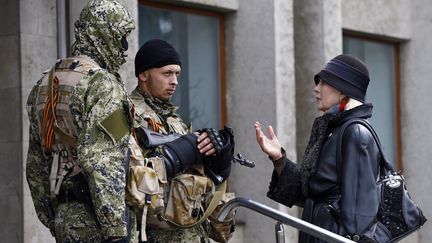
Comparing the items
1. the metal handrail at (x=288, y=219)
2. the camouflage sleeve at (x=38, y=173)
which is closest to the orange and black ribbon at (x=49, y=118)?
the camouflage sleeve at (x=38, y=173)

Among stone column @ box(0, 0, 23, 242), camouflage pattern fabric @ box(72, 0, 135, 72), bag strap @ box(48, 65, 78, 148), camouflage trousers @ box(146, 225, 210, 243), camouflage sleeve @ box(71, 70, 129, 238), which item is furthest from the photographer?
stone column @ box(0, 0, 23, 242)

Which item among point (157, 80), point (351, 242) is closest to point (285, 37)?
point (157, 80)

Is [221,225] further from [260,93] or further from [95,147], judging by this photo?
[260,93]

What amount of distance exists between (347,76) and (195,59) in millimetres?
4011

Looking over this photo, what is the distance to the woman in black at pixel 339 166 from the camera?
5.90 meters

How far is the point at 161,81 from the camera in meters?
6.57

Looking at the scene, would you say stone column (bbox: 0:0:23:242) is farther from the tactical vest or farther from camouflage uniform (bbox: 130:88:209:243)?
the tactical vest

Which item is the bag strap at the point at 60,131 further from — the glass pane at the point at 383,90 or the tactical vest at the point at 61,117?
the glass pane at the point at 383,90

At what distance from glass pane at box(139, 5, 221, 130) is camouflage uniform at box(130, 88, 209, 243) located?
3.13 metres

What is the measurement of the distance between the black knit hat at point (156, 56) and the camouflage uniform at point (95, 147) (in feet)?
1.93

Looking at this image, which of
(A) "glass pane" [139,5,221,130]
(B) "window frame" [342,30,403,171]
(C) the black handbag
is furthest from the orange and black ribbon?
(B) "window frame" [342,30,403,171]

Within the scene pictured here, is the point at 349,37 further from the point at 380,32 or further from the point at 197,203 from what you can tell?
the point at 197,203

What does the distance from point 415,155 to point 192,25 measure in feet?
10.6

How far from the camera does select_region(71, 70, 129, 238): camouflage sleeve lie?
17.8ft
